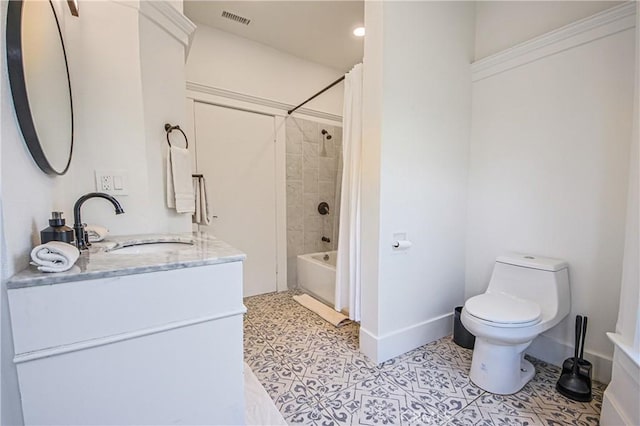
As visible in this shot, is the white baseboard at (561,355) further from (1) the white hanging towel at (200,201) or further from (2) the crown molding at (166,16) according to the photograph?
(2) the crown molding at (166,16)

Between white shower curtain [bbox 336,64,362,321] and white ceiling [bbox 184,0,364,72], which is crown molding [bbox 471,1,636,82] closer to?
white shower curtain [bbox 336,64,362,321]

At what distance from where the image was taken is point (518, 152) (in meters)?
1.96

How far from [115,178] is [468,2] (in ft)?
9.01

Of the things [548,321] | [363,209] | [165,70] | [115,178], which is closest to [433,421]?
[548,321]

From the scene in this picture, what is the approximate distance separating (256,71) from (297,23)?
61 cm

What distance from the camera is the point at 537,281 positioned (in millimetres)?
1720

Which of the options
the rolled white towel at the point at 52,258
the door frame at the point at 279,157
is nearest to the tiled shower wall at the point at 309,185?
the door frame at the point at 279,157

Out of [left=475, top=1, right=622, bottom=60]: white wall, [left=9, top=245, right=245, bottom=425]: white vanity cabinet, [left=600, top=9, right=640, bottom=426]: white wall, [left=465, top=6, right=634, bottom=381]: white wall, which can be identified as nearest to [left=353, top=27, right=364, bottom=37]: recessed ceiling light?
[left=475, top=1, right=622, bottom=60]: white wall

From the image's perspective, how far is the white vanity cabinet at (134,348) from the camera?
0.76m

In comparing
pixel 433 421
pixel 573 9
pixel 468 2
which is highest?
pixel 468 2

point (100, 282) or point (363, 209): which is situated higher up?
point (363, 209)

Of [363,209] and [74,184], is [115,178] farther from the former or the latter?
[363,209]

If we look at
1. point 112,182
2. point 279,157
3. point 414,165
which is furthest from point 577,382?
point 279,157

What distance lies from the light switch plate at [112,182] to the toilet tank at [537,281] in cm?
237
